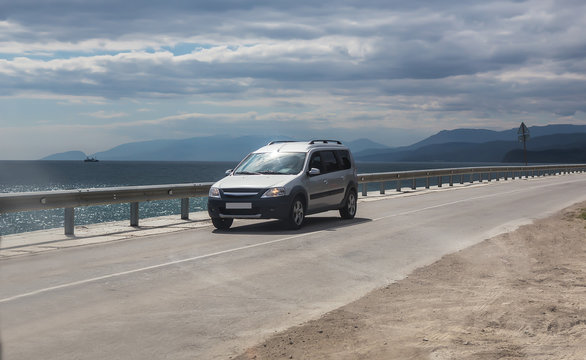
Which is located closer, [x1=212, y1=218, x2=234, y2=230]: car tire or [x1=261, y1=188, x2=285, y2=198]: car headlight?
[x1=261, y1=188, x2=285, y2=198]: car headlight

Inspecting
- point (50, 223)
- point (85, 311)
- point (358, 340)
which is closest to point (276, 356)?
point (358, 340)

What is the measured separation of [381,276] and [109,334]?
4144 millimetres

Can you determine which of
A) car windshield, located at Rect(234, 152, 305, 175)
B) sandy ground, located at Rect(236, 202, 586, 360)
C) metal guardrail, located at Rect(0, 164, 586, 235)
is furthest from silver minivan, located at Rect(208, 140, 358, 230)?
sandy ground, located at Rect(236, 202, 586, 360)

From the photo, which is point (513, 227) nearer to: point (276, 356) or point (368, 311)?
point (368, 311)

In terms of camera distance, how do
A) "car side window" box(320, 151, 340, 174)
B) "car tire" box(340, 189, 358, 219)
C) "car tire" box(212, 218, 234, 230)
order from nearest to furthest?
"car tire" box(212, 218, 234, 230), "car side window" box(320, 151, 340, 174), "car tire" box(340, 189, 358, 219)

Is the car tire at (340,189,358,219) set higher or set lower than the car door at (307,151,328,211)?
lower

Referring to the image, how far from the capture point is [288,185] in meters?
14.7

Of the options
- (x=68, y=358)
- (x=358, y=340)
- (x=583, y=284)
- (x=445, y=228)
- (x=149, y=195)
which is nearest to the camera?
(x=68, y=358)

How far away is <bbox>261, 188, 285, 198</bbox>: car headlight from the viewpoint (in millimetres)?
14461

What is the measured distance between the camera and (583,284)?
27.6 ft

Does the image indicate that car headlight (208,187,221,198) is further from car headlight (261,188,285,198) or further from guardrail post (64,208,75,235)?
guardrail post (64,208,75,235)

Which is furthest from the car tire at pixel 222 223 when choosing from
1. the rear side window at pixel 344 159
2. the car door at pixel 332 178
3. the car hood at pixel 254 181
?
the rear side window at pixel 344 159

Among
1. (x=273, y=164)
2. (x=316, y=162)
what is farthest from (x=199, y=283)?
(x=316, y=162)

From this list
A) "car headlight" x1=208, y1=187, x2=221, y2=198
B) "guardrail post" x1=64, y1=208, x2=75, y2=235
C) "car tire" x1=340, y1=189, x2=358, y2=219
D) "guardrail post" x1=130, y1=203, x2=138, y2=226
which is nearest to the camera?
"guardrail post" x1=64, y1=208, x2=75, y2=235
